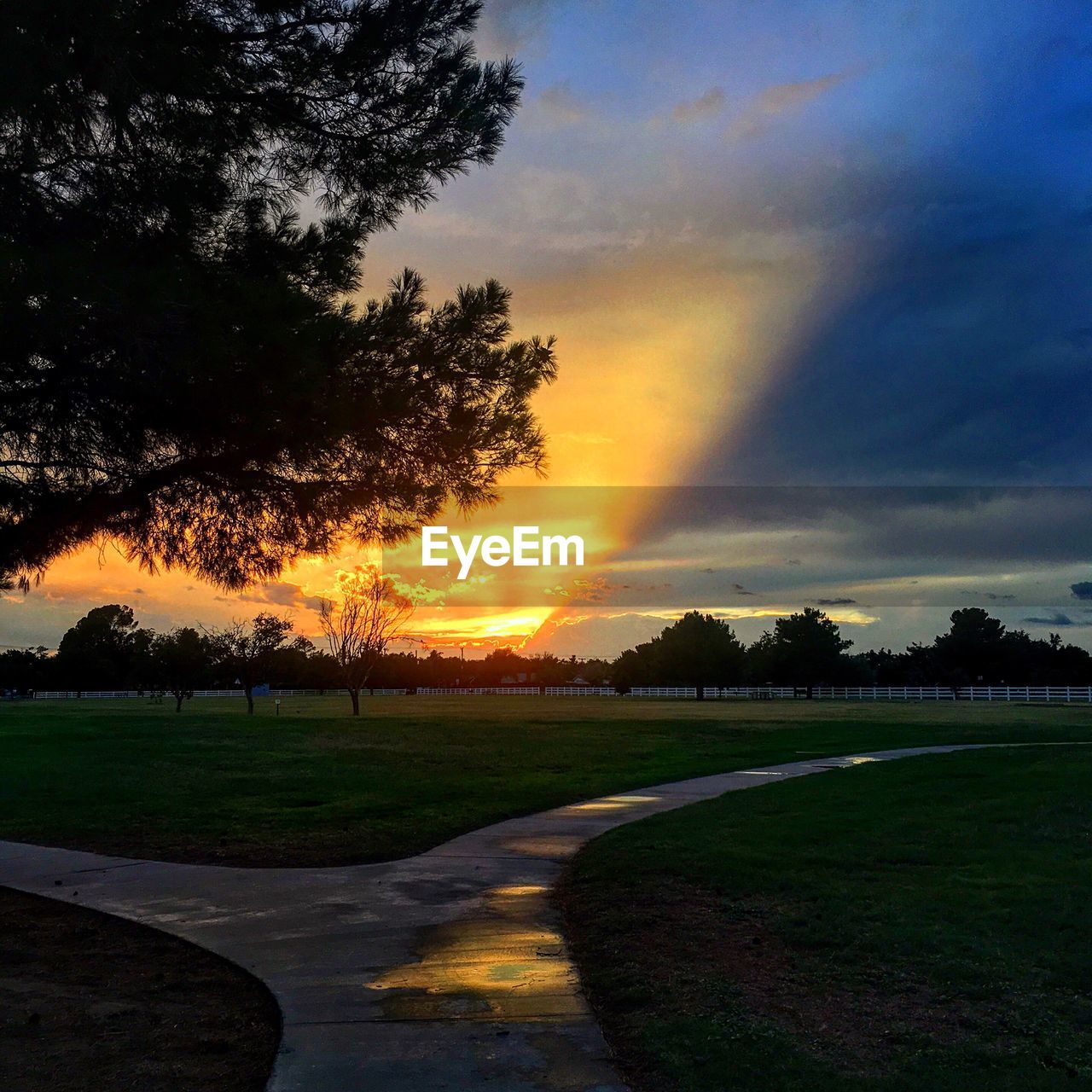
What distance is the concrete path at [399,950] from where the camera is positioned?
4918 millimetres

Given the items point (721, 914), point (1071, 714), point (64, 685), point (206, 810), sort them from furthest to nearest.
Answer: point (64, 685) < point (1071, 714) < point (206, 810) < point (721, 914)

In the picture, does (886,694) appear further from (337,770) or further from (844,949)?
(844,949)

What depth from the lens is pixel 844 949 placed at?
6824 mm

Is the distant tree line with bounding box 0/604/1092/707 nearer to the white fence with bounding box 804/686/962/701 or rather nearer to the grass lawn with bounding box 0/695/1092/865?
the white fence with bounding box 804/686/962/701

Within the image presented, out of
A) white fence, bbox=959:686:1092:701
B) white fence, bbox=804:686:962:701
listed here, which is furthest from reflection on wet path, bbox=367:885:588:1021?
white fence, bbox=804:686:962:701

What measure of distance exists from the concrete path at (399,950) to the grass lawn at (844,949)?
13.6 inches

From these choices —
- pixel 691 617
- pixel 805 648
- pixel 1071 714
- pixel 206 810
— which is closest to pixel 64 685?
pixel 691 617

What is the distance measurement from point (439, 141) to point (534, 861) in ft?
22.8

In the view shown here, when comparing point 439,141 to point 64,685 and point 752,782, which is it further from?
point 64,685

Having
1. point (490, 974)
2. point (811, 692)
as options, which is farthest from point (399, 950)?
point (811, 692)

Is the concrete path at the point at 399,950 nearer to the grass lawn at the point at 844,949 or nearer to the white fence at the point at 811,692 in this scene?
the grass lawn at the point at 844,949

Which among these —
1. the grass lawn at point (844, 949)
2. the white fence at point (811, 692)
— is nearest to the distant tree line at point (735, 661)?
the white fence at point (811, 692)

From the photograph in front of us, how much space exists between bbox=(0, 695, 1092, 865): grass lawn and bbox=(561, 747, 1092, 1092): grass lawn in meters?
3.48

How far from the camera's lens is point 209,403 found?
8.81 metres
